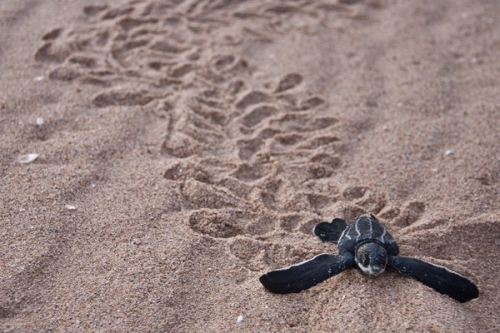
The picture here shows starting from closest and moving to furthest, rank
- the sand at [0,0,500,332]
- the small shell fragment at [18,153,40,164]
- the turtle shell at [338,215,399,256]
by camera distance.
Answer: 1. the sand at [0,0,500,332]
2. the turtle shell at [338,215,399,256]
3. the small shell fragment at [18,153,40,164]

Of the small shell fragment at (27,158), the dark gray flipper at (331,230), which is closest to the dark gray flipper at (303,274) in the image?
the dark gray flipper at (331,230)

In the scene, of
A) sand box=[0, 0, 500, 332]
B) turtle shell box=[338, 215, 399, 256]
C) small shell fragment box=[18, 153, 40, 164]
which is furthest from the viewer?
small shell fragment box=[18, 153, 40, 164]

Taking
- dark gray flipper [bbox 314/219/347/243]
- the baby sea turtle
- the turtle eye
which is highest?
the turtle eye

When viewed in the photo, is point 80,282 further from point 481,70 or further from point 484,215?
point 481,70

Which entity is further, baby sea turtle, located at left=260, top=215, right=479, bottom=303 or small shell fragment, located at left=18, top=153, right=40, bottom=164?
small shell fragment, located at left=18, top=153, right=40, bottom=164

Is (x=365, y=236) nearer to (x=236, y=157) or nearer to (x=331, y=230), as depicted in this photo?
(x=331, y=230)

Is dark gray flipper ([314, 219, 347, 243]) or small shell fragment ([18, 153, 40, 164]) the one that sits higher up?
small shell fragment ([18, 153, 40, 164])

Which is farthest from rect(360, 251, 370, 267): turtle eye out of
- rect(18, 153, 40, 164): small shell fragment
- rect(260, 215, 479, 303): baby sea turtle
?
rect(18, 153, 40, 164): small shell fragment

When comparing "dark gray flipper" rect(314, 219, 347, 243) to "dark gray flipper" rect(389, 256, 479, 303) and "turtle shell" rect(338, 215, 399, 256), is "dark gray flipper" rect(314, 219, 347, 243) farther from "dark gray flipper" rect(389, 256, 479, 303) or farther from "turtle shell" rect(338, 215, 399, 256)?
"dark gray flipper" rect(389, 256, 479, 303)
